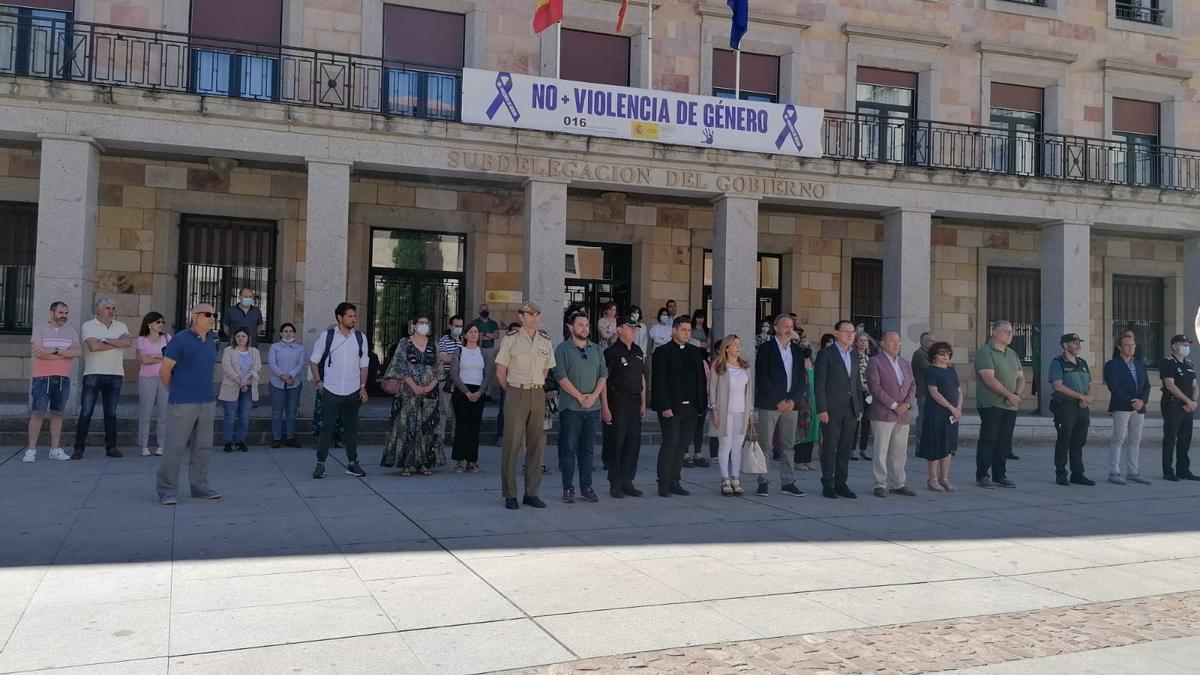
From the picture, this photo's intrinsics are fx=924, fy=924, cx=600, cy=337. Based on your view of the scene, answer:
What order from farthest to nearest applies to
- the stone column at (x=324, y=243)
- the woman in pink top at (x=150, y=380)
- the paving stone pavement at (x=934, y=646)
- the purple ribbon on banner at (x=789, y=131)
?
the purple ribbon on banner at (x=789, y=131), the stone column at (x=324, y=243), the woman in pink top at (x=150, y=380), the paving stone pavement at (x=934, y=646)

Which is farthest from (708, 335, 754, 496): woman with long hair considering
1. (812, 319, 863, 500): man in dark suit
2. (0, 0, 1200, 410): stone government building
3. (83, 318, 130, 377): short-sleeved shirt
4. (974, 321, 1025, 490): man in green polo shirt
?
(83, 318, 130, 377): short-sleeved shirt

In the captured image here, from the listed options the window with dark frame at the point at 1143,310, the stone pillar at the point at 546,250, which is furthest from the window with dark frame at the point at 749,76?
the window with dark frame at the point at 1143,310

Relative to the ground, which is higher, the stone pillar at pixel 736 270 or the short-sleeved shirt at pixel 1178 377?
the stone pillar at pixel 736 270

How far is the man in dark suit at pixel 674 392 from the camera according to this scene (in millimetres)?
9391

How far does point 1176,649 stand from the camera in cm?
498

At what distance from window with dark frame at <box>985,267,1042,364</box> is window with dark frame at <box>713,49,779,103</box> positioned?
7.08 metres

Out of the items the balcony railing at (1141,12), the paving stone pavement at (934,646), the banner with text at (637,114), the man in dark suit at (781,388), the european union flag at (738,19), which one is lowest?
the paving stone pavement at (934,646)

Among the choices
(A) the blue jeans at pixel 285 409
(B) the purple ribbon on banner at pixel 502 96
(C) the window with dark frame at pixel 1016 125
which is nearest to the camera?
(A) the blue jeans at pixel 285 409

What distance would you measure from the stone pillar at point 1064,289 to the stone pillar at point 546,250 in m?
9.83

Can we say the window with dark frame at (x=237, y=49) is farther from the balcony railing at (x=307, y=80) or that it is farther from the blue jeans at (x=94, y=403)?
the blue jeans at (x=94, y=403)

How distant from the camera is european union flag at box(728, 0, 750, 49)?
53.3ft

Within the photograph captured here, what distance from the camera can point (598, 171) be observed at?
15633 millimetres

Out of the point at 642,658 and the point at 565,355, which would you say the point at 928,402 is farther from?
the point at 642,658

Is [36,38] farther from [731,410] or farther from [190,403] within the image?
[731,410]
